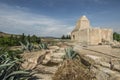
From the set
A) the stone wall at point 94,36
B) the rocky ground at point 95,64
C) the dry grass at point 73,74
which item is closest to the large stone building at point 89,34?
the stone wall at point 94,36

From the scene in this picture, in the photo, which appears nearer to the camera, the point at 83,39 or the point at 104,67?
the point at 104,67

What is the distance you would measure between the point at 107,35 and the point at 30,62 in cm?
2279

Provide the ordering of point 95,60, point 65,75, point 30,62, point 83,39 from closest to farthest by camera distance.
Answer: point 65,75 < point 95,60 < point 30,62 < point 83,39

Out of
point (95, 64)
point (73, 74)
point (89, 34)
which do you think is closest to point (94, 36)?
point (89, 34)

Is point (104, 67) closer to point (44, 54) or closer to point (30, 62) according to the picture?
point (30, 62)

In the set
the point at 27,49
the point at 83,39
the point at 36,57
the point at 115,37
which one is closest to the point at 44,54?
the point at 36,57

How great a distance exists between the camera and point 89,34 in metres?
26.6

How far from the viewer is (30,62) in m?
7.93

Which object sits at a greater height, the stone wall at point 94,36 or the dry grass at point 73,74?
the stone wall at point 94,36

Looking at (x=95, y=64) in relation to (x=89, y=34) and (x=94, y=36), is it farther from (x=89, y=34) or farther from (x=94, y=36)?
(x=94, y=36)

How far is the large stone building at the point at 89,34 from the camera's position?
26.7 m

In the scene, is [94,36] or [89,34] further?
[94,36]

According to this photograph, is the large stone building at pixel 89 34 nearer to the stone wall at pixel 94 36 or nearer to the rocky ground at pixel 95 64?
the stone wall at pixel 94 36

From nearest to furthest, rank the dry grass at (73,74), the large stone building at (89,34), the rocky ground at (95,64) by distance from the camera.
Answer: the rocky ground at (95,64) → the dry grass at (73,74) → the large stone building at (89,34)
